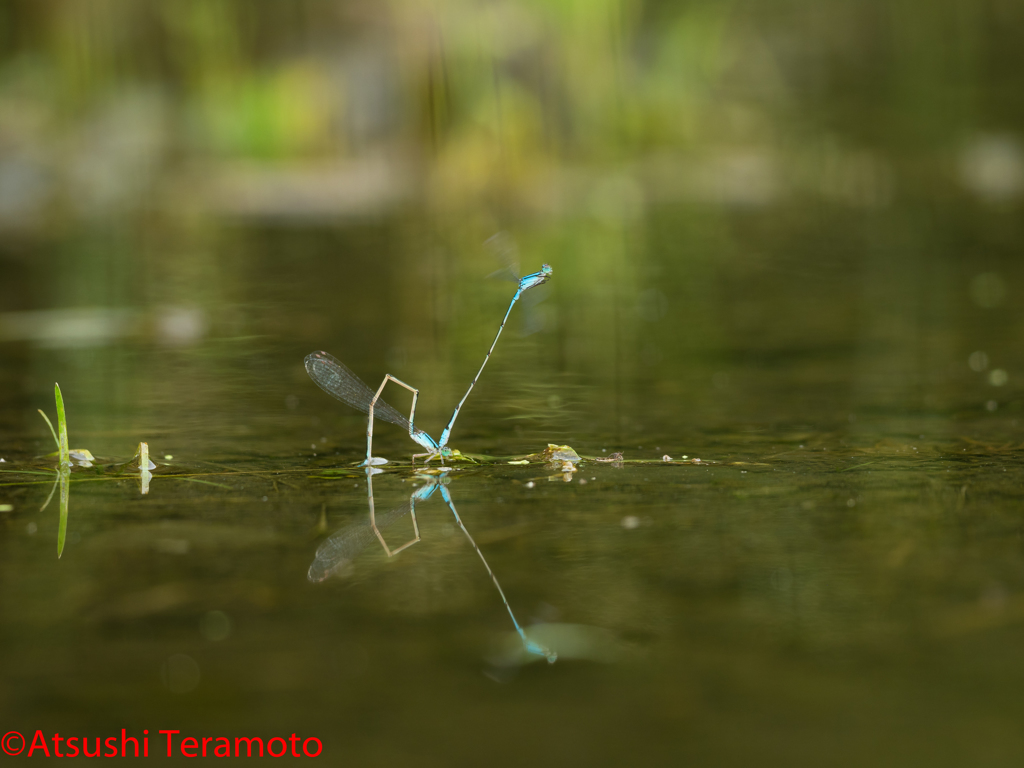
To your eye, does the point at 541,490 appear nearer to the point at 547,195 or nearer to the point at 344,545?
the point at 344,545

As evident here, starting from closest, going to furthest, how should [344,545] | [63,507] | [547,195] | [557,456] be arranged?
[344,545] < [63,507] < [557,456] < [547,195]

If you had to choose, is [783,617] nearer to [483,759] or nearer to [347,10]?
[483,759]

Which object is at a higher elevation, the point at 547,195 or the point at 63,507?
the point at 547,195

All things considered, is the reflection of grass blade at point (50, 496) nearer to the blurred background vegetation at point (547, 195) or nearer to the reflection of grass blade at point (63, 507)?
the reflection of grass blade at point (63, 507)

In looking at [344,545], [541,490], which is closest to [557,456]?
[541,490]

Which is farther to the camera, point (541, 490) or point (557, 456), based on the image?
point (557, 456)

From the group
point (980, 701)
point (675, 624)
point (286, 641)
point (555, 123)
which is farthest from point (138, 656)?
point (555, 123)

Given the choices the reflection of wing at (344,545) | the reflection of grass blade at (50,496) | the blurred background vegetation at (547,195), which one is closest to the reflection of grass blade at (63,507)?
the reflection of grass blade at (50,496)
